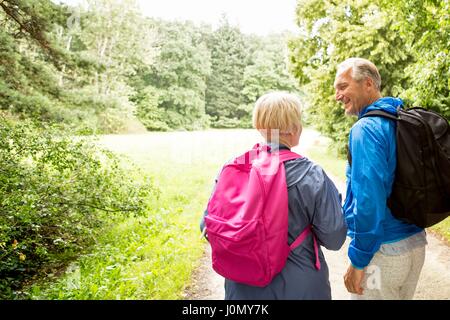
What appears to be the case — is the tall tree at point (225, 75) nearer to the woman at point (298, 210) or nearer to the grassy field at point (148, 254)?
the grassy field at point (148, 254)

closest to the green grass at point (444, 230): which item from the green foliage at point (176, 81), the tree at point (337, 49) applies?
the tree at point (337, 49)

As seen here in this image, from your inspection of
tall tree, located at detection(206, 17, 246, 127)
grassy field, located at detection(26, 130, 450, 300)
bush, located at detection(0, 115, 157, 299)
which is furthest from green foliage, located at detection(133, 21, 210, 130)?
bush, located at detection(0, 115, 157, 299)

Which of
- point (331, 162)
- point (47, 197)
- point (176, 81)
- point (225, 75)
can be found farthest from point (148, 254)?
point (331, 162)

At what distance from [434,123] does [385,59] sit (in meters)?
10.1

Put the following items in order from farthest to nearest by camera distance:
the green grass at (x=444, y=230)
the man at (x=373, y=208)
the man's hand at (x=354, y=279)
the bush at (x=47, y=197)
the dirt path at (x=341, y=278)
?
the green grass at (x=444, y=230)
the bush at (x=47, y=197)
the dirt path at (x=341, y=278)
the man's hand at (x=354, y=279)
the man at (x=373, y=208)

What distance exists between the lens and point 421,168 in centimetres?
159

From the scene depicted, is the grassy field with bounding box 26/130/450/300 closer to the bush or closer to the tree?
the bush

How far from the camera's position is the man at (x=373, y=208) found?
1.56 metres

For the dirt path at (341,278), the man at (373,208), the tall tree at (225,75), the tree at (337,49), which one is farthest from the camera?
the tall tree at (225,75)

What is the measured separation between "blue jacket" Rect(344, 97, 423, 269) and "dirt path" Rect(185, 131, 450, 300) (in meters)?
1.94

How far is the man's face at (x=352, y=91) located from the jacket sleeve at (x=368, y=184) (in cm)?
21

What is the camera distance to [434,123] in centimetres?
164

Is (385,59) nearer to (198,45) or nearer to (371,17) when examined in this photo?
(371,17)

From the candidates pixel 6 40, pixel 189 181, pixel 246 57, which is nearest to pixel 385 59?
pixel 246 57
